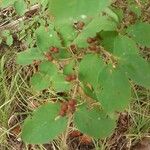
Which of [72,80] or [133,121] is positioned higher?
[72,80]

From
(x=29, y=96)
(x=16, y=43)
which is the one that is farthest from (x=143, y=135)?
(x=16, y=43)

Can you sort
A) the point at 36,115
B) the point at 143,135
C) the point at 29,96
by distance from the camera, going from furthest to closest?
the point at 29,96 → the point at 143,135 → the point at 36,115

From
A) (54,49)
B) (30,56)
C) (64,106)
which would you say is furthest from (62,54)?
(64,106)

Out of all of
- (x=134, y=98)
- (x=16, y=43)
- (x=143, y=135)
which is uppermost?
(x=16, y=43)

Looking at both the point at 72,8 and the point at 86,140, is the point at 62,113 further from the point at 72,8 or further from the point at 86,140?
the point at 86,140

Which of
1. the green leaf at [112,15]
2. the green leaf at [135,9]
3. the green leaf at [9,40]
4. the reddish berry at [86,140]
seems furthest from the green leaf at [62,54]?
the green leaf at [9,40]

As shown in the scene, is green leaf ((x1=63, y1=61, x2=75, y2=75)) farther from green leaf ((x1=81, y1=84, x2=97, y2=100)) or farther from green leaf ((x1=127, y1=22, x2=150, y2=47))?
green leaf ((x1=127, y1=22, x2=150, y2=47))

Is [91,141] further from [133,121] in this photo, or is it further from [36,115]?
[36,115]
